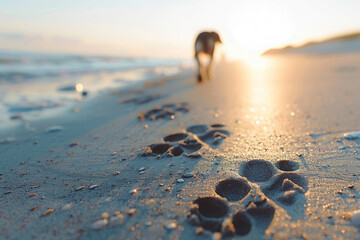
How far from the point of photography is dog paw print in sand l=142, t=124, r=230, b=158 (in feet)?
6.53

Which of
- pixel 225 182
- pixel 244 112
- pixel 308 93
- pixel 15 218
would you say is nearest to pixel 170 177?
pixel 225 182

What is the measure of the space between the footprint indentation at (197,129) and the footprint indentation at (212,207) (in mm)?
1132

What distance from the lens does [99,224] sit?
119 cm

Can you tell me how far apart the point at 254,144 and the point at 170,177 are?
85 centimetres

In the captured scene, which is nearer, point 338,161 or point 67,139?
point 338,161

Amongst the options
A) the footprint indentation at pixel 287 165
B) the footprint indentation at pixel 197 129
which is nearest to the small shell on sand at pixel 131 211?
the footprint indentation at pixel 287 165

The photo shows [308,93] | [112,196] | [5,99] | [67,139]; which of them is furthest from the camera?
[5,99]

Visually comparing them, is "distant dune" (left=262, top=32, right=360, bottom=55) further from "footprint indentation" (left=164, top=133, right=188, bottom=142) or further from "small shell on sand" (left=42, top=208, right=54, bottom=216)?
"small shell on sand" (left=42, top=208, right=54, bottom=216)

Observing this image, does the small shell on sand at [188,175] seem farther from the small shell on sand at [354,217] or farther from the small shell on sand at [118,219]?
the small shell on sand at [354,217]

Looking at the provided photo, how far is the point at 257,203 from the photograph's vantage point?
1.27 meters

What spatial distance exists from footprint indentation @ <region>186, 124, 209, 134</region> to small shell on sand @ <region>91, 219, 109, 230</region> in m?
1.40

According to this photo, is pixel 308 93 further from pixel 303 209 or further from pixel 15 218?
pixel 15 218

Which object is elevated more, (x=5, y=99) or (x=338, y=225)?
(x=5, y=99)

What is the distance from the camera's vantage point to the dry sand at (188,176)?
3.84 feet
